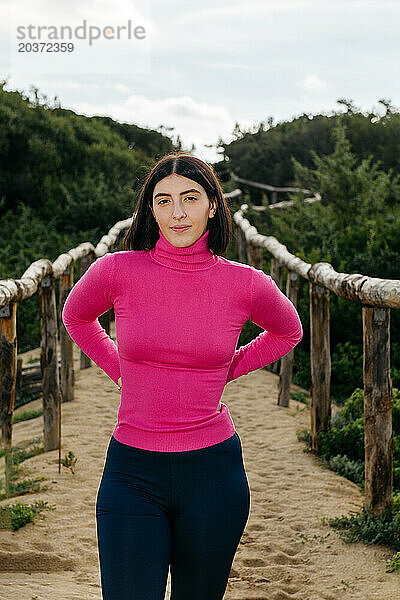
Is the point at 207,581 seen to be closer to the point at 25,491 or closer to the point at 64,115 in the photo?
the point at 25,491

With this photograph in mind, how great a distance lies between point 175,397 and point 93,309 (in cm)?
41

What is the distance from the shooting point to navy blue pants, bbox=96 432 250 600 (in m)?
1.85

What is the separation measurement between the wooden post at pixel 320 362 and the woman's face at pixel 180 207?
3.20 meters

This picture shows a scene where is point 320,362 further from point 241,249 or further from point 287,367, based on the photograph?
point 241,249

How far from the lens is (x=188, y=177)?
2.13m

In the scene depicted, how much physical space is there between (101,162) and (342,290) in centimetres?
1347

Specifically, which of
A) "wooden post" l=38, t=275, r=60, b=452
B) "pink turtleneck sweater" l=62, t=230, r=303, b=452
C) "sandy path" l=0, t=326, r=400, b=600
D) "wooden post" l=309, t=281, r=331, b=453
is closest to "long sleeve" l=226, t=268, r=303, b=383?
"pink turtleneck sweater" l=62, t=230, r=303, b=452

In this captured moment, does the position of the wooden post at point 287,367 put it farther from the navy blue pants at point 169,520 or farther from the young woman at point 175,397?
the navy blue pants at point 169,520

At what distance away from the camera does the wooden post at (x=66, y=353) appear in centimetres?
654

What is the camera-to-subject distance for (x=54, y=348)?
5.40m

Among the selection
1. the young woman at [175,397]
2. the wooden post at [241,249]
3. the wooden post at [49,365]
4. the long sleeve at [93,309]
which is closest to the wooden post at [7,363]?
the wooden post at [49,365]

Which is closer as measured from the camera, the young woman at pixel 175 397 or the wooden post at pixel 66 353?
the young woman at pixel 175 397

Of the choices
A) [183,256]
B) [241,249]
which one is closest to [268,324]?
[183,256]

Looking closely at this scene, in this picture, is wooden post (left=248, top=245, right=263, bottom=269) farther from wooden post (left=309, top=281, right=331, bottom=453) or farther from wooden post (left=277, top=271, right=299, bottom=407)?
wooden post (left=309, top=281, right=331, bottom=453)
